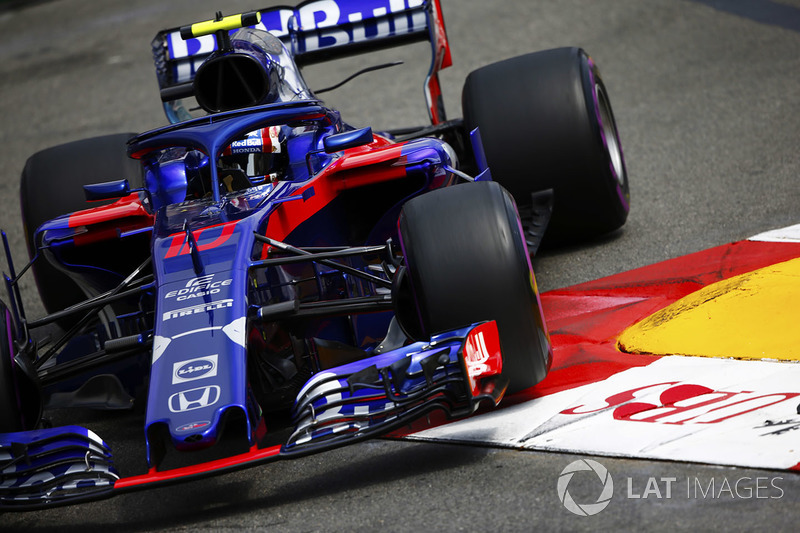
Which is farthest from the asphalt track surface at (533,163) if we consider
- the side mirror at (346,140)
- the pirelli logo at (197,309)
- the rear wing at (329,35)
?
the rear wing at (329,35)

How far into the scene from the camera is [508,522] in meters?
3.41

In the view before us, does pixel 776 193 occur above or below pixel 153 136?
below

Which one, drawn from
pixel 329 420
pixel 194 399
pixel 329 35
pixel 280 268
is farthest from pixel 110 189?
pixel 329 35

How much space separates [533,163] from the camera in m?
5.80

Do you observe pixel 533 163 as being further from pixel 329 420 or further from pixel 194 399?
pixel 194 399

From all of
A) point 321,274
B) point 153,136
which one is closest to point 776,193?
point 321,274

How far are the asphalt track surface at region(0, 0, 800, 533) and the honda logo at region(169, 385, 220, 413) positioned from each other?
0.46 m

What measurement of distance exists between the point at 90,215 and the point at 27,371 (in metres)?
0.92

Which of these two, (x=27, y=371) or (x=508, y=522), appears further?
(x=27, y=371)

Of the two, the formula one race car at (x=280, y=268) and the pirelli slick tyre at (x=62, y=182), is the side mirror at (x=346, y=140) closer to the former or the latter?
the formula one race car at (x=280, y=268)

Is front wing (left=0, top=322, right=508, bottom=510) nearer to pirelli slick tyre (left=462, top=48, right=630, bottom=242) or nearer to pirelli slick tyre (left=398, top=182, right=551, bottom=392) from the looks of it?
pirelli slick tyre (left=398, top=182, right=551, bottom=392)

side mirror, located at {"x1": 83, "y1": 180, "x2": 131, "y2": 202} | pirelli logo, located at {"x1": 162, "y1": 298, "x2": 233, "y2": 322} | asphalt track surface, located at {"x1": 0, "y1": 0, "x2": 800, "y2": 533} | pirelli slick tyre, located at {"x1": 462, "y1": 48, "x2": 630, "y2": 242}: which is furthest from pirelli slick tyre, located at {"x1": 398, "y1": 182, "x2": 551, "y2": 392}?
pirelli slick tyre, located at {"x1": 462, "y1": 48, "x2": 630, "y2": 242}

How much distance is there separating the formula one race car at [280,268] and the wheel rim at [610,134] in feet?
0.06

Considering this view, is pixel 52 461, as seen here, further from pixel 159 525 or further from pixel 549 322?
pixel 549 322
